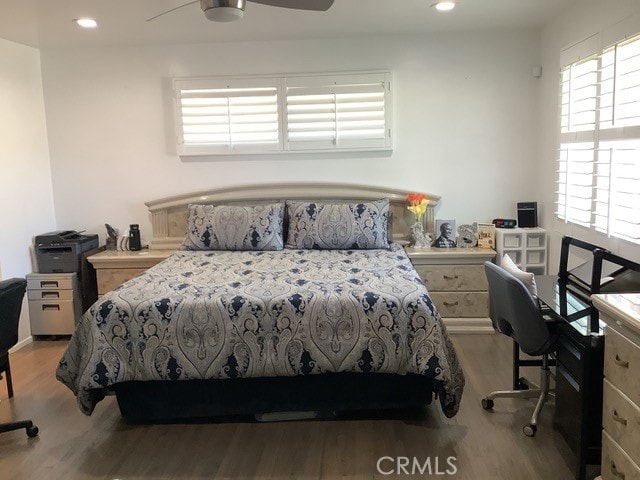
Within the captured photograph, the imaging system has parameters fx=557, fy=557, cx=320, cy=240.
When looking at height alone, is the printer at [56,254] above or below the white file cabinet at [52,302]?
above

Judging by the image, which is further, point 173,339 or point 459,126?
point 459,126

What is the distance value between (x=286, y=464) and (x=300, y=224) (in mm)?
2090

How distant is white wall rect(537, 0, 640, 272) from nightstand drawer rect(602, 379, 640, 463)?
3.82ft

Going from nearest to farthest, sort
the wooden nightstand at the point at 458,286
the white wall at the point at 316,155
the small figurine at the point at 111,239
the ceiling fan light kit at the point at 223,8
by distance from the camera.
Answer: the ceiling fan light kit at the point at 223,8 → the wooden nightstand at the point at 458,286 → the white wall at the point at 316,155 → the small figurine at the point at 111,239

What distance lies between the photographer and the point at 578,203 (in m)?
3.63

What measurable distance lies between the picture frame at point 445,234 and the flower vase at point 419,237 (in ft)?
0.27

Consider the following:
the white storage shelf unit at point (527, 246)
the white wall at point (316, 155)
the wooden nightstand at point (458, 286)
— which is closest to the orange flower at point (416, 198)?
the white wall at point (316, 155)

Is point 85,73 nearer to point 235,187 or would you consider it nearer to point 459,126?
point 235,187

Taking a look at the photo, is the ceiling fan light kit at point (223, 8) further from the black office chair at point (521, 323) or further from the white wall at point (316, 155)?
Result: the white wall at point (316, 155)

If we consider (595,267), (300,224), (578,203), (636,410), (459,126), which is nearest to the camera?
(636,410)

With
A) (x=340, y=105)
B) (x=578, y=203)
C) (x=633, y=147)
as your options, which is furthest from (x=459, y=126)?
(x=633, y=147)

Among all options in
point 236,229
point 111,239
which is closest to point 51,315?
point 111,239

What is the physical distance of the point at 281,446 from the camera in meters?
2.74

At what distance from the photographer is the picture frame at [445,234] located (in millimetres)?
4547
